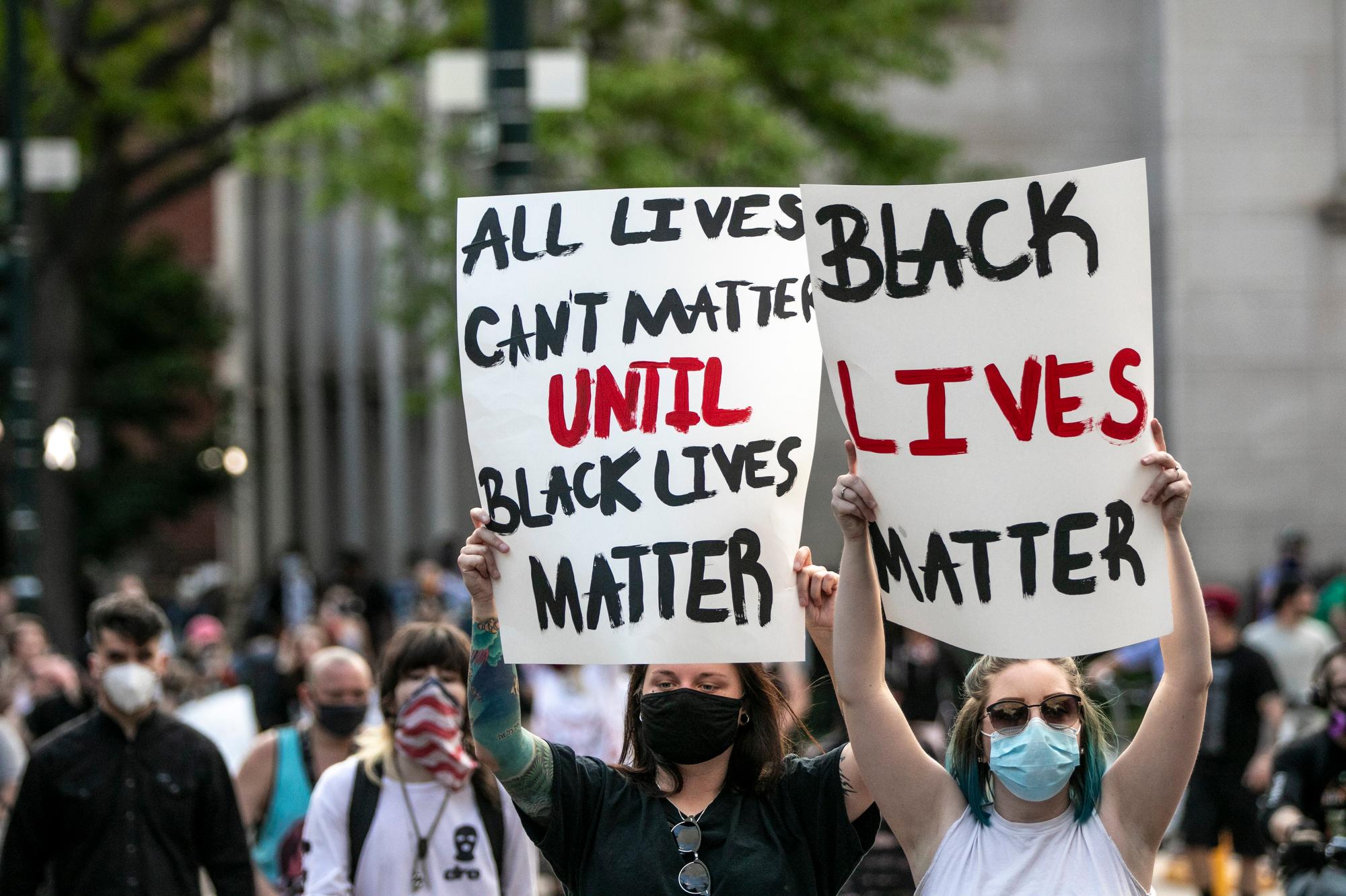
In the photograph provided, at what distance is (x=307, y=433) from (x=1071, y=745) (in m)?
33.7

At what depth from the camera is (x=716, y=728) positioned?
3848mm

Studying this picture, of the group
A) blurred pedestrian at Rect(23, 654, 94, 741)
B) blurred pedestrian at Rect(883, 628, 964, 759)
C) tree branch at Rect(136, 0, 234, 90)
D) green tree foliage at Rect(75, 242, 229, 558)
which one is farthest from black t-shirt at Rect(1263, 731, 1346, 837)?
green tree foliage at Rect(75, 242, 229, 558)

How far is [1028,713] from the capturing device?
3689 millimetres

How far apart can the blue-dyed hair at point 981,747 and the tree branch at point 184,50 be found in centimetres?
1743

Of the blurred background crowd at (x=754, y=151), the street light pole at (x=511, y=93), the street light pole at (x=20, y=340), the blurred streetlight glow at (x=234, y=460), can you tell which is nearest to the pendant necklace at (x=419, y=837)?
the street light pole at (x=511, y=93)

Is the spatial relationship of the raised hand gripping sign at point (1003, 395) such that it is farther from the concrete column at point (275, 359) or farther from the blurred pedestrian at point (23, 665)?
the concrete column at point (275, 359)

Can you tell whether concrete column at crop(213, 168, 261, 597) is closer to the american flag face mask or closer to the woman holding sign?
the american flag face mask

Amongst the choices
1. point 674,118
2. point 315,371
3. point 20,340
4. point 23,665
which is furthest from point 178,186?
point 315,371

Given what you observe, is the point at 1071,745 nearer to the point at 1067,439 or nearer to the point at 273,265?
the point at 1067,439

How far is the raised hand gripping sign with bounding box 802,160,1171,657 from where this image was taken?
12.1 ft

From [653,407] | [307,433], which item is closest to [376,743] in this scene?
[653,407]

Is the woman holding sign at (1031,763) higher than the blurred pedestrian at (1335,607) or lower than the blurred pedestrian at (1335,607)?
higher

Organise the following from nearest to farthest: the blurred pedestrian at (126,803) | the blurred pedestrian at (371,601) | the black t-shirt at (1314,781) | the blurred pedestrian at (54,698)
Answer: the blurred pedestrian at (126,803), the black t-shirt at (1314,781), the blurred pedestrian at (54,698), the blurred pedestrian at (371,601)

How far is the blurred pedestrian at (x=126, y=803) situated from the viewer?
5.61 m
